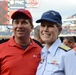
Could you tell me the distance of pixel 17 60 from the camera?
252 cm

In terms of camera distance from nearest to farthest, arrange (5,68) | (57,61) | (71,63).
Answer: (71,63) → (57,61) → (5,68)

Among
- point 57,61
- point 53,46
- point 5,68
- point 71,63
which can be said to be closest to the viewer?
point 71,63

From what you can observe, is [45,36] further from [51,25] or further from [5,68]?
[5,68]

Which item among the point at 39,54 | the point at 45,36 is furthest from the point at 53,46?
the point at 39,54

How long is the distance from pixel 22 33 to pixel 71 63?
843mm

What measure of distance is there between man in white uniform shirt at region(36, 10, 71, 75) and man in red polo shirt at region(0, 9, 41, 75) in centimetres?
21

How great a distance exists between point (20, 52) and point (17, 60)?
9 cm

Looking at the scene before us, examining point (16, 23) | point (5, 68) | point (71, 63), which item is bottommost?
point (5, 68)

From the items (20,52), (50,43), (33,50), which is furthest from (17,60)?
(50,43)

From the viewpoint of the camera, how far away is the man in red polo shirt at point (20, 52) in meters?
2.49

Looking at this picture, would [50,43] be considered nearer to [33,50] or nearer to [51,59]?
[51,59]

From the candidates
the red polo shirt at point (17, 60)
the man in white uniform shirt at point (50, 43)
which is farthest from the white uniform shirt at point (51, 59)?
the red polo shirt at point (17, 60)

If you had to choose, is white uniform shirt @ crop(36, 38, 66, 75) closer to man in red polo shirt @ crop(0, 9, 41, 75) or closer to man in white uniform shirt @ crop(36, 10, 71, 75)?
man in white uniform shirt @ crop(36, 10, 71, 75)

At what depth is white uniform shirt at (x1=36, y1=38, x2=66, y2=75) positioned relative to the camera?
7.10ft
